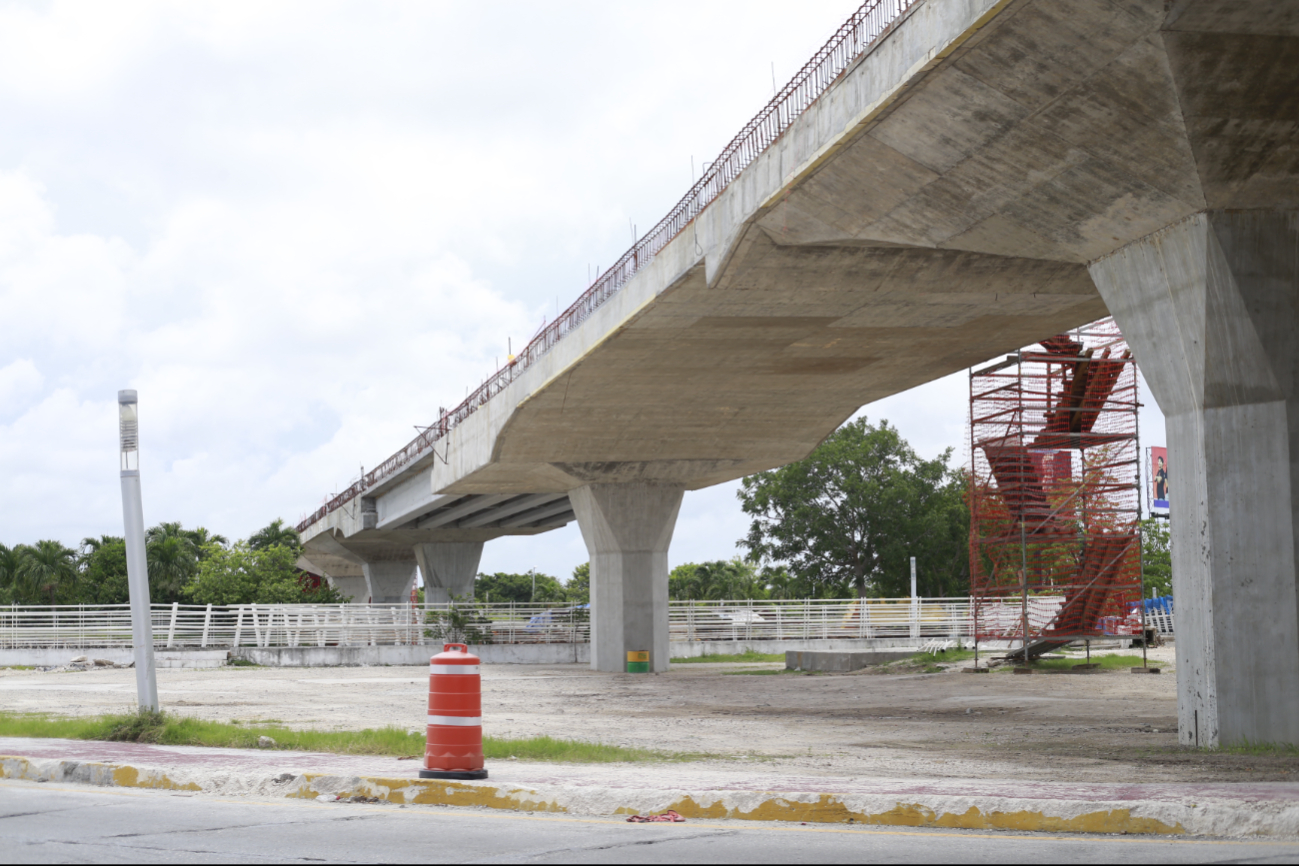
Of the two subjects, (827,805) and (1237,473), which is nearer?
(827,805)

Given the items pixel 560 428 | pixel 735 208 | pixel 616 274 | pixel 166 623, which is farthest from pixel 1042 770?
pixel 166 623

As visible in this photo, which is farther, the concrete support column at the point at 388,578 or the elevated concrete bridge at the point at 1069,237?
the concrete support column at the point at 388,578

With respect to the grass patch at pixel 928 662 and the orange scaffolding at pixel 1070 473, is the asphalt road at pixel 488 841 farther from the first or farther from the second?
the grass patch at pixel 928 662

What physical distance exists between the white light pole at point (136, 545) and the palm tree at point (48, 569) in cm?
5327

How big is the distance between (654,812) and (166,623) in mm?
48519

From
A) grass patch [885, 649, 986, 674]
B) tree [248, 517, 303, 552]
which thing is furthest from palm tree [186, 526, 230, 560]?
grass patch [885, 649, 986, 674]

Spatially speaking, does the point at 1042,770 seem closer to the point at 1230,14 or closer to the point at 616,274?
the point at 1230,14

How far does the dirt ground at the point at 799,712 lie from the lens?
41.8 ft

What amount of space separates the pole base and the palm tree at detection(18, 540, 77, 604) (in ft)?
194

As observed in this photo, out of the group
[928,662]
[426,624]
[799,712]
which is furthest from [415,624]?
[799,712]

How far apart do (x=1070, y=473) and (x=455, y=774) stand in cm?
2987

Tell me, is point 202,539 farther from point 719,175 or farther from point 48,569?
point 719,175

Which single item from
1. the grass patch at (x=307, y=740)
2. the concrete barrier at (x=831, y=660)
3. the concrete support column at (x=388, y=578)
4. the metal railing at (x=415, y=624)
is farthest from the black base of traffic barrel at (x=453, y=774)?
the concrete support column at (x=388, y=578)

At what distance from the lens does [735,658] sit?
50812mm
